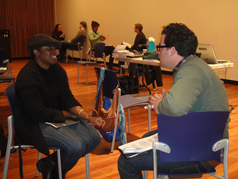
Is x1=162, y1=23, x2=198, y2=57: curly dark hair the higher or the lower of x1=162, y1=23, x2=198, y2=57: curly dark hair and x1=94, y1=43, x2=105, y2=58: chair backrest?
the higher

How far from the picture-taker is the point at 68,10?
40.8 feet

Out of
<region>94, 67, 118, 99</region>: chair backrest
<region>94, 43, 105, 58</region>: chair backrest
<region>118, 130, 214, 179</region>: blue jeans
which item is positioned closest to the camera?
<region>118, 130, 214, 179</region>: blue jeans

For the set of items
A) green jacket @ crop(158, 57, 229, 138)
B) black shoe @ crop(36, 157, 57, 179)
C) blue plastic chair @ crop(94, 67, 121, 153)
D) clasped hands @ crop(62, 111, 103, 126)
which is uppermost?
green jacket @ crop(158, 57, 229, 138)

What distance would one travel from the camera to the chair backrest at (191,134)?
1.40 metres

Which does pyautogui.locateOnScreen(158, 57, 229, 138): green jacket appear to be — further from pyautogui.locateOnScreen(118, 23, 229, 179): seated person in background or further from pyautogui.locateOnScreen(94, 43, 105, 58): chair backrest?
pyautogui.locateOnScreen(94, 43, 105, 58): chair backrest

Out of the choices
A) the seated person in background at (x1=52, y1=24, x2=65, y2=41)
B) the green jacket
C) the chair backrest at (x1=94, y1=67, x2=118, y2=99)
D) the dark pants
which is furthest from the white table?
the seated person in background at (x1=52, y1=24, x2=65, y2=41)

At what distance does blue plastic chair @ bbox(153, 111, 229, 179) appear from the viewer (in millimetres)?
1403

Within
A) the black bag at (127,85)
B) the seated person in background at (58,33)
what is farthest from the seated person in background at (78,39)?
the black bag at (127,85)

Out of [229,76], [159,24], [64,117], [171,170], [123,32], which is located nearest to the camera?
[171,170]

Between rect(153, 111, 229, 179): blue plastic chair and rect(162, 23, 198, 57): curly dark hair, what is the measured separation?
40 centimetres

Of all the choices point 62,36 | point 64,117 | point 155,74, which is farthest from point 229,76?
point 62,36

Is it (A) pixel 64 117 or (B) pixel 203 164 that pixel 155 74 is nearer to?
(A) pixel 64 117

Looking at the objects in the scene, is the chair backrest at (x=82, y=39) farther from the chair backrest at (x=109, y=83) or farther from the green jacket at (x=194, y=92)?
the green jacket at (x=194, y=92)

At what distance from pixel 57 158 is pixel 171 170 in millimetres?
842
